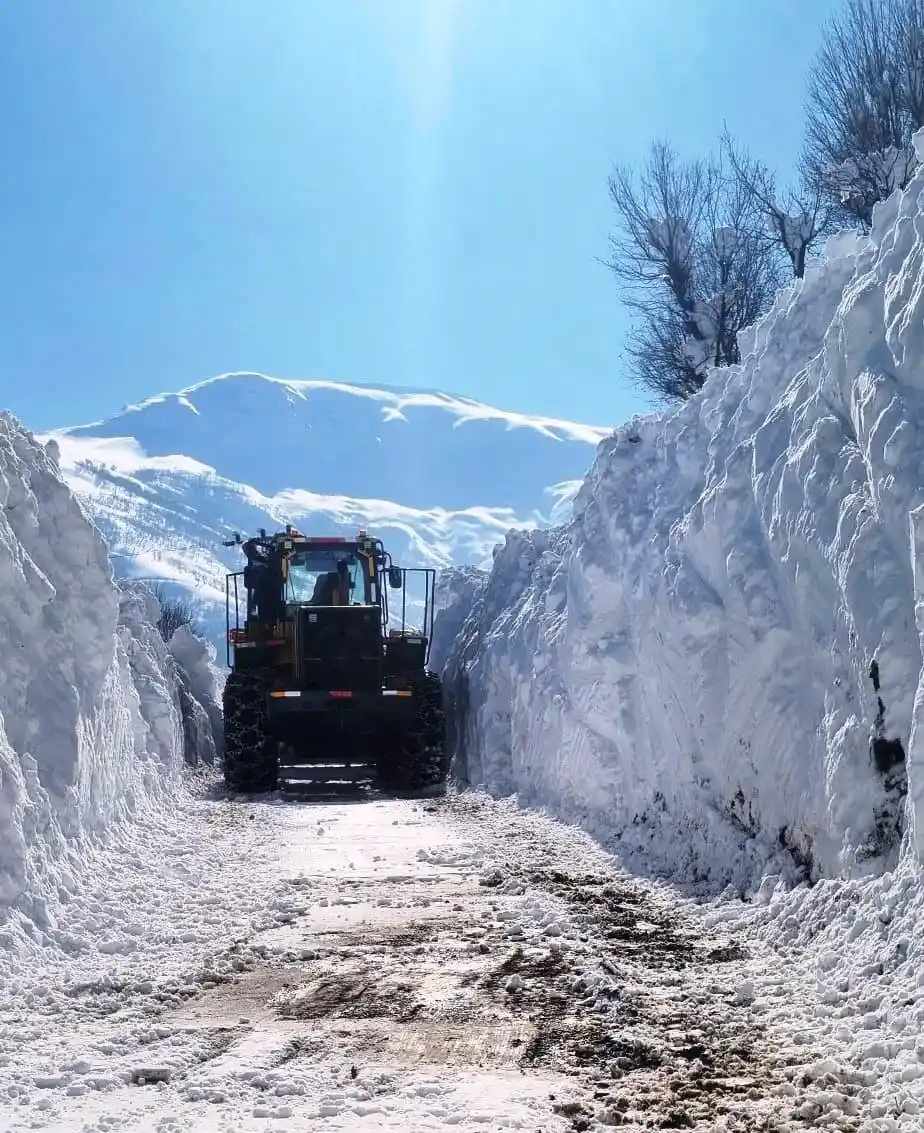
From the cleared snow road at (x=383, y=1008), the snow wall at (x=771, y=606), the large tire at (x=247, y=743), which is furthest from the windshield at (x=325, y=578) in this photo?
the cleared snow road at (x=383, y=1008)

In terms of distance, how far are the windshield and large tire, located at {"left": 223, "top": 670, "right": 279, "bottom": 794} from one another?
7.66 feet

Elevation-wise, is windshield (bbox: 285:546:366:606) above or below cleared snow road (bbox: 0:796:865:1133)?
above

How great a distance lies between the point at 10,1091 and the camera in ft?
14.6

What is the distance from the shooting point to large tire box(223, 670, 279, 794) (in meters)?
17.3

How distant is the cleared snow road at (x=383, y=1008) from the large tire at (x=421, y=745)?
27.2 ft

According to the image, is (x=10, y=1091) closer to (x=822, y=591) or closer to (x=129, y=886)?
(x=129, y=886)

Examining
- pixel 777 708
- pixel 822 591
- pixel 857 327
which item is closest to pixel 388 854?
pixel 777 708

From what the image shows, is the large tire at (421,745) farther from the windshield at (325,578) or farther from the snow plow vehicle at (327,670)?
the windshield at (325,578)

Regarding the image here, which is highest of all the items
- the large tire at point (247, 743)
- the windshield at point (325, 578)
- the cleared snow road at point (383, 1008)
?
the windshield at point (325, 578)

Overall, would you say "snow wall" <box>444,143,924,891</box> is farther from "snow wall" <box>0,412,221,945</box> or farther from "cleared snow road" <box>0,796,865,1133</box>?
"snow wall" <box>0,412,221,945</box>

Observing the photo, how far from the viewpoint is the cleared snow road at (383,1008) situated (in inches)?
169

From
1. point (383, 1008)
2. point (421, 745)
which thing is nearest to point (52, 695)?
point (383, 1008)

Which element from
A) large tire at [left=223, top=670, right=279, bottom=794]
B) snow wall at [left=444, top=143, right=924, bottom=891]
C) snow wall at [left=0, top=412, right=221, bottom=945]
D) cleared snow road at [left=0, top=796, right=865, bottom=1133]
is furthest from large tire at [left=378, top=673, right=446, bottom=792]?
cleared snow road at [left=0, top=796, right=865, bottom=1133]

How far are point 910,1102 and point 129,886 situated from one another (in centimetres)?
599
